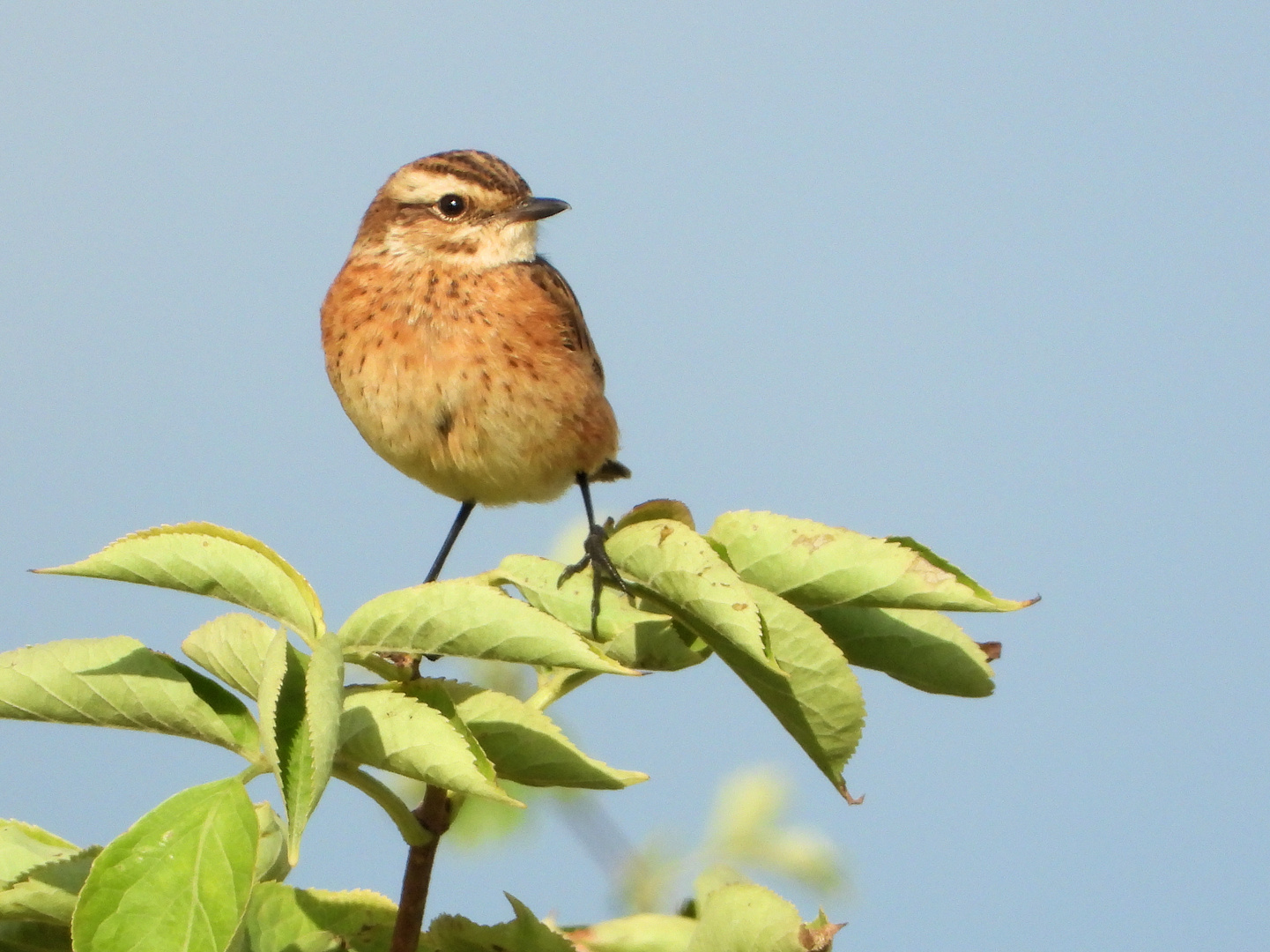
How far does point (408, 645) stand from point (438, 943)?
0.80 metres

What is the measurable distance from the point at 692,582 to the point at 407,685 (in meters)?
0.53

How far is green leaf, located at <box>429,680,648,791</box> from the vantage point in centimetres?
203

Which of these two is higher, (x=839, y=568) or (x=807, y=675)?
(x=839, y=568)

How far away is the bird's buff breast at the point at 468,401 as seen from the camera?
4.12 metres

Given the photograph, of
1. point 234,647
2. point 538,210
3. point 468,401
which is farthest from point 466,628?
point 538,210

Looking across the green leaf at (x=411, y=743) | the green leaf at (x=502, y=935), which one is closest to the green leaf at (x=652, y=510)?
the green leaf at (x=411, y=743)

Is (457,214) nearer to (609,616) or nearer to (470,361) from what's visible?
(470,361)

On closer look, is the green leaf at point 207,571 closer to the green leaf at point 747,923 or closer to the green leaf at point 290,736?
the green leaf at point 290,736

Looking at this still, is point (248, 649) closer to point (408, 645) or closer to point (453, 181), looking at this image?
point (408, 645)

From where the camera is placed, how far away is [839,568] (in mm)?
2141

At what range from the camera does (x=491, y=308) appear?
438 centimetres

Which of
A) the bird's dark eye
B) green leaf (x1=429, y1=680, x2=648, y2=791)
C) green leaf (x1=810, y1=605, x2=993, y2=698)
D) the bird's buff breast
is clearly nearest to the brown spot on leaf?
green leaf (x1=810, y1=605, x2=993, y2=698)

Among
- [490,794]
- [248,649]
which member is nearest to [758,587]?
[490,794]

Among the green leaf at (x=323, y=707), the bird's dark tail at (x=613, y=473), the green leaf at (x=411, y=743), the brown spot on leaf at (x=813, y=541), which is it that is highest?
the brown spot on leaf at (x=813, y=541)
